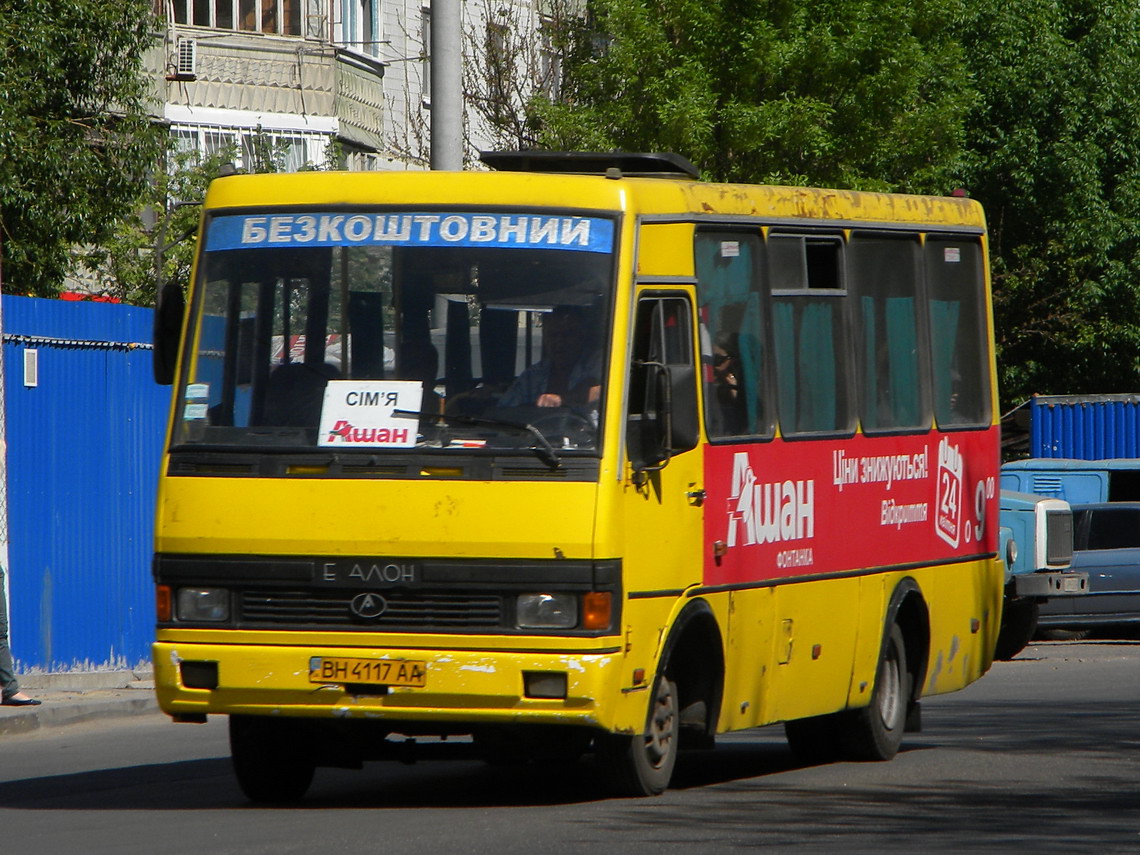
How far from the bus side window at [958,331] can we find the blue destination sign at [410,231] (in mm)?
3778

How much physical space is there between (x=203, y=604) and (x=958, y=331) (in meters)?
5.45

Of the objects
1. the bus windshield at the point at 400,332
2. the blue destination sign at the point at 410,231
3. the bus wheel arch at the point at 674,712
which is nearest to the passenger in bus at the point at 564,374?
the bus windshield at the point at 400,332

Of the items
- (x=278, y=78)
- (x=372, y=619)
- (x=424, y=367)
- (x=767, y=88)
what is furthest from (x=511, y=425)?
(x=278, y=78)

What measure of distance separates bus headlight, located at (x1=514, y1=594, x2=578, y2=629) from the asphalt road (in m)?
0.78

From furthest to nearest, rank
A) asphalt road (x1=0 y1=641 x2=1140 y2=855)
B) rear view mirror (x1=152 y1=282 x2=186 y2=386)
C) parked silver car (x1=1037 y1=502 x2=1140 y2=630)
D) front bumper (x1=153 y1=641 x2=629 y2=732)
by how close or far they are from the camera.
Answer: parked silver car (x1=1037 y1=502 x2=1140 y2=630) < rear view mirror (x1=152 y1=282 x2=186 y2=386) < front bumper (x1=153 y1=641 x2=629 y2=732) < asphalt road (x1=0 y1=641 x2=1140 y2=855)

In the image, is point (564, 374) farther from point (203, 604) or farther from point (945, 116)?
point (945, 116)

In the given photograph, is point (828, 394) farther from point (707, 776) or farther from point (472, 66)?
point (472, 66)

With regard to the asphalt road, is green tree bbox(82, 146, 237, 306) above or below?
above

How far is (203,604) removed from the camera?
9.30m

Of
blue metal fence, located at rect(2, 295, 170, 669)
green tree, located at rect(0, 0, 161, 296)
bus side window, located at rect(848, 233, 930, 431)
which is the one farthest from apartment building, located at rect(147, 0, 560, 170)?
bus side window, located at rect(848, 233, 930, 431)

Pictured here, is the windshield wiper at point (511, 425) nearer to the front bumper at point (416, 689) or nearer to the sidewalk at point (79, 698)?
the front bumper at point (416, 689)

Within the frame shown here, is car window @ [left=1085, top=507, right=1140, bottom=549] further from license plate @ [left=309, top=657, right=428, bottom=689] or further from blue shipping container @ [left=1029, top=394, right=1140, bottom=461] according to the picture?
license plate @ [left=309, top=657, right=428, bottom=689]

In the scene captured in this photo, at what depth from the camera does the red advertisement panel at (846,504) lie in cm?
1020

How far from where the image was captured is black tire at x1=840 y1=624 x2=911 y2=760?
11.8 metres
